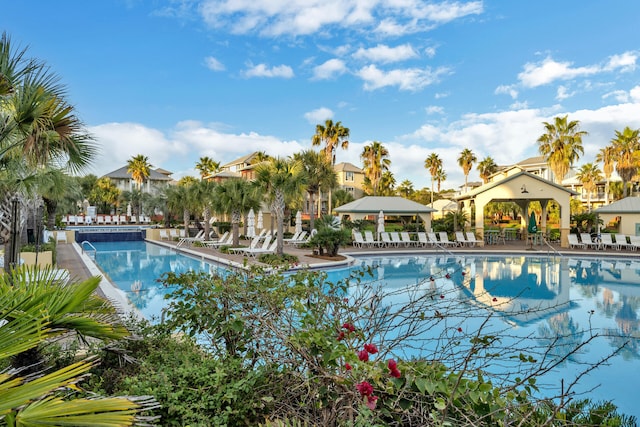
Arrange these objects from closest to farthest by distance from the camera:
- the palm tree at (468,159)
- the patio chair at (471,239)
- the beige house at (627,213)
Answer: the patio chair at (471,239) < the beige house at (627,213) < the palm tree at (468,159)

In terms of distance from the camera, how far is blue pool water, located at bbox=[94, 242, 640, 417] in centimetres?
466

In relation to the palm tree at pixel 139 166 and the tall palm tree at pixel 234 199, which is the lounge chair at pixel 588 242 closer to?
the tall palm tree at pixel 234 199

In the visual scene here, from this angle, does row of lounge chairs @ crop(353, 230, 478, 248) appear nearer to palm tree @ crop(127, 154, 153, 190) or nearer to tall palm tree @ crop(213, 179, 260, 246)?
tall palm tree @ crop(213, 179, 260, 246)

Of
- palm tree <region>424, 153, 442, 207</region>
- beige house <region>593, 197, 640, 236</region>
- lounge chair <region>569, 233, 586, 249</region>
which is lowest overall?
lounge chair <region>569, 233, 586, 249</region>

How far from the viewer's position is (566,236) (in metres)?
24.6

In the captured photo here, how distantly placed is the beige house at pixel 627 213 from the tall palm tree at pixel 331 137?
20797 millimetres

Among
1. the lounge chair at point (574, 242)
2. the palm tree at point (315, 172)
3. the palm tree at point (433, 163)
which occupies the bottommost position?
the lounge chair at point (574, 242)

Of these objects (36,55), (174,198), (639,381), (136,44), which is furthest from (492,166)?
(36,55)

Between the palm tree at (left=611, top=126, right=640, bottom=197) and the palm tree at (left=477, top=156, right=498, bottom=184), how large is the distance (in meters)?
14.9

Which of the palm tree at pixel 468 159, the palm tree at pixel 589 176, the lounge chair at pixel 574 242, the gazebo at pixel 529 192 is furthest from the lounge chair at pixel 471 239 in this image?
the palm tree at pixel 589 176

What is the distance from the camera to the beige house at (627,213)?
24.8 meters

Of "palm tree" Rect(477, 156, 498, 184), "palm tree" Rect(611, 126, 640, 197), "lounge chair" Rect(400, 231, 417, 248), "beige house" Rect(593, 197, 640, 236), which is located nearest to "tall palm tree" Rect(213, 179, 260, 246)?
"lounge chair" Rect(400, 231, 417, 248)

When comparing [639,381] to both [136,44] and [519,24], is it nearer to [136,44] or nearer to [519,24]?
[519,24]

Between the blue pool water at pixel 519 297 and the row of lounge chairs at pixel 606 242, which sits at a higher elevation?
the row of lounge chairs at pixel 606 242
